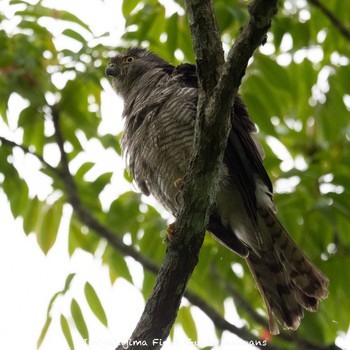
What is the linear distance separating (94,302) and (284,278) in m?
1.34

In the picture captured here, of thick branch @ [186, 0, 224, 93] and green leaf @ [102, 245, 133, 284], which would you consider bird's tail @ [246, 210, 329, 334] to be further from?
thick branch @ [186, 0, 224, 93]

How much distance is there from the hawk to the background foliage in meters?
0.20

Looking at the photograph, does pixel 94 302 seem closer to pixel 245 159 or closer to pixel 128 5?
pixel 245 159

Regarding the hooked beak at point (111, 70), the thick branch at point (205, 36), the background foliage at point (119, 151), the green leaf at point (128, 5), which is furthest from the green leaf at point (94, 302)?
the thick branch at point (205, 36)

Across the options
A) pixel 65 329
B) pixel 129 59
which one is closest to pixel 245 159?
pixel 65 329

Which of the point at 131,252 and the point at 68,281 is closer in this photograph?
the point at 68,281

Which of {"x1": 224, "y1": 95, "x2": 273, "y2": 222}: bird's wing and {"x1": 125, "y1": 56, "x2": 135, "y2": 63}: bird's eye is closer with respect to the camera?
{"x1": 224, "y1": 95, "x2": 273, "y2": 222}: bird's wing

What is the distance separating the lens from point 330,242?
16.4 ft

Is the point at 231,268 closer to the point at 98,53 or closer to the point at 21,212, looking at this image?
the point at 21,212

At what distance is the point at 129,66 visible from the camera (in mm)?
6008

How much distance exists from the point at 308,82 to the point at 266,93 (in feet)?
1.36

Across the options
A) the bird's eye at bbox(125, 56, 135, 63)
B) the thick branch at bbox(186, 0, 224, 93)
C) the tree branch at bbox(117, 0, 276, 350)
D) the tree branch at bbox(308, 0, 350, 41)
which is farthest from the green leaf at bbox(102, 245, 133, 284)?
the tree branch at bbox(308, 0, 350, 41)

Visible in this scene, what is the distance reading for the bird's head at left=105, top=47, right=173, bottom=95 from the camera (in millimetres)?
5840

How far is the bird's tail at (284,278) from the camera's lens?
4512 millimetres
